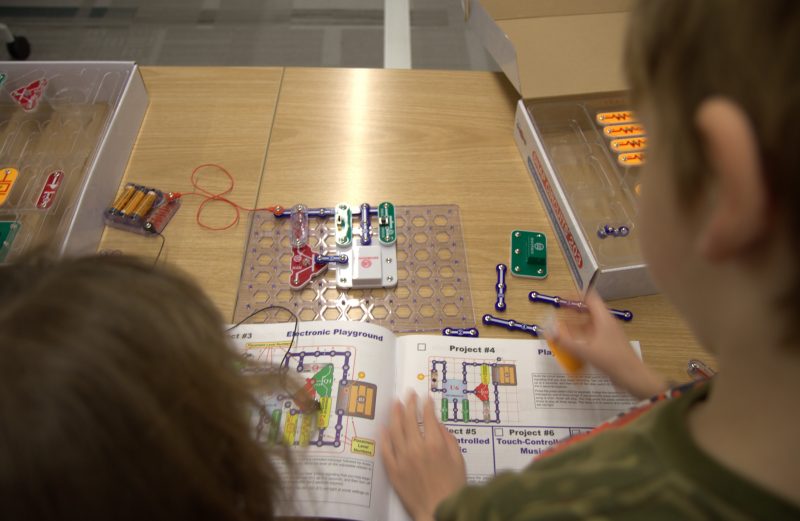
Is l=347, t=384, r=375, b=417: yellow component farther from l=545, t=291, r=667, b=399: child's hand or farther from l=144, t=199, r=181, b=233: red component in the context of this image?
l=144, t=199, r=181, b=233: red component

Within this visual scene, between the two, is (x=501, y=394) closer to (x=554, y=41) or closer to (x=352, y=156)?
(x=352, y=156)

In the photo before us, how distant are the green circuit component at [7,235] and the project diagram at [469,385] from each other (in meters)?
0.59

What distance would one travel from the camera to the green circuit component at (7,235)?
72 cm

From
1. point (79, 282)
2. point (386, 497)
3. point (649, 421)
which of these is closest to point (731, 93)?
point (649, 421)

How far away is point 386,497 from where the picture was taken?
1.90 ft

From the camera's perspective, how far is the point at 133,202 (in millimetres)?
786

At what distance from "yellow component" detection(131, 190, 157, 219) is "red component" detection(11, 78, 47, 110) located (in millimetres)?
289

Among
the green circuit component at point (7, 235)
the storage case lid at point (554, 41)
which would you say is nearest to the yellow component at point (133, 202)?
the green circuit component at point (7, 235)

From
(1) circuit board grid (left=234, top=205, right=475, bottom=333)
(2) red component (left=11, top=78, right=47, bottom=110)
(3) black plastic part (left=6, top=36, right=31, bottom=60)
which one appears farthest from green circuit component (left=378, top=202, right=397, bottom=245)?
(3) black plastic part (left=6, top=36, right=31, bottom=60)

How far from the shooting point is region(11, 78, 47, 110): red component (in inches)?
34.6

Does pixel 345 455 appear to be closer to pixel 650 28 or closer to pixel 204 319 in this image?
pixel 204 319

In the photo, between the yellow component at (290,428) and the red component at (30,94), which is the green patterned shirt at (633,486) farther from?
the red component at (30,94)

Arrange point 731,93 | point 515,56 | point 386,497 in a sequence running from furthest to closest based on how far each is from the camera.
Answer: point 515,56, point 386,497, point 731,93

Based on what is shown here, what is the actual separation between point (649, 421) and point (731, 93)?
0.26 metres
